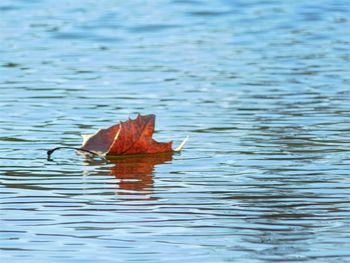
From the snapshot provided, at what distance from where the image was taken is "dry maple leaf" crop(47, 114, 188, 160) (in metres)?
5.93

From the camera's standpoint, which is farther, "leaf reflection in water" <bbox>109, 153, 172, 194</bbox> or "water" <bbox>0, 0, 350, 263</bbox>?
"leaf reflection in water" <bbox>109, 153, 172, 194</bbox>

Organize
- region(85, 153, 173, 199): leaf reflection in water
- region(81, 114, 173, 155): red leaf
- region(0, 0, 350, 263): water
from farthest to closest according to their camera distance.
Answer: region(81, 114, 173, 155): red leaf, region(85, 153, 173, 199): leaf reflection in water, region(0, 0, 350, 263): water

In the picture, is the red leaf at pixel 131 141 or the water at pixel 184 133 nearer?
the water at pixel 184 133

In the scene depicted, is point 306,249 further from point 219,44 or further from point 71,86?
point 219,44

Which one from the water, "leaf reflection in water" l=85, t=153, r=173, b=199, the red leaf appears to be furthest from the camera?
the red leaf

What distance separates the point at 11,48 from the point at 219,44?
68.5 inches

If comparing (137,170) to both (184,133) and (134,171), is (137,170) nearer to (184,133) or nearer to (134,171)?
(134,171)

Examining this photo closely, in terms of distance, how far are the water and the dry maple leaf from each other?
0.09 meters

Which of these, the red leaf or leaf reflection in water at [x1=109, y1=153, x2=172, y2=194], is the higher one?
the red leaf

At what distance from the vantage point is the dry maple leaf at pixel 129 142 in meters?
5.93

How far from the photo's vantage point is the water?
4230mm

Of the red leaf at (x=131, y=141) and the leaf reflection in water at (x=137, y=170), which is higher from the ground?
the red leaf at (x=131, y=141)

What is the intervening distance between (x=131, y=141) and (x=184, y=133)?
686mm

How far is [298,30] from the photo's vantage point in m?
11.7
